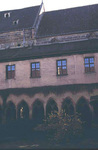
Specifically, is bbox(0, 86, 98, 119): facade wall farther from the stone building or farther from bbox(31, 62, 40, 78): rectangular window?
bbox(31, 62, 40, 78): rectangular window

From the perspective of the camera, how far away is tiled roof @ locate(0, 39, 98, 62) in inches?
854

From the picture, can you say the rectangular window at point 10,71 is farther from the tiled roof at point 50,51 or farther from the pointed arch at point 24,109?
the pointed arch at point 24,109

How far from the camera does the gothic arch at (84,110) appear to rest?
65.9ft

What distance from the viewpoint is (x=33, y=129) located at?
19.9 meters

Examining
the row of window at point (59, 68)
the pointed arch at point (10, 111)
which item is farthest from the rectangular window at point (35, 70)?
the pointed arch at point (10, 111)

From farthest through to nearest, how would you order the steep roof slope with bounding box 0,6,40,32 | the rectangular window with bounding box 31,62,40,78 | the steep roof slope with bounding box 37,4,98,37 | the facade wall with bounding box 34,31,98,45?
the steep roof slope with bounding box 0,6,40,32, the steep roof slope with bounding box 37,4,98,37, the facade wall with bounding box 34,31,98,45, the rectangular window with bounding box 31,62,40,78

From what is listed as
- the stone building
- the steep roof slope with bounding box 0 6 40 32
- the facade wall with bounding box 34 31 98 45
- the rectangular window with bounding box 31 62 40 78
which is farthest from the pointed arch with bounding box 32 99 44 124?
the steep roof slope with bounding box 0 6 40 32

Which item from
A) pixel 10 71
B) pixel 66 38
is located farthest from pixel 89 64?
pixel 66 38

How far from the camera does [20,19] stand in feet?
A: 108

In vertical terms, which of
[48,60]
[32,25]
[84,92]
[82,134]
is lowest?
[82,134]

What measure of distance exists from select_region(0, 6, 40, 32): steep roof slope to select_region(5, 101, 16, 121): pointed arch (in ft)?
43.8

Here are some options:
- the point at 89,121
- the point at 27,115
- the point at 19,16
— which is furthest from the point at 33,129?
the point at 19,16

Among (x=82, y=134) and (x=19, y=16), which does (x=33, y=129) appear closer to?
(x=82, y=134)

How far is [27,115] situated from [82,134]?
647cm
